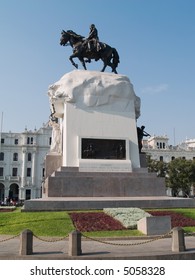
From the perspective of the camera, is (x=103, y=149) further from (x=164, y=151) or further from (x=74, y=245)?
(x=164, y=151)

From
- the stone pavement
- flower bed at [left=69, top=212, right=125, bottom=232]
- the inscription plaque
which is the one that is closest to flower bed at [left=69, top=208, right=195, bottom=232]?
flower bed at [left=69, top=212, right=125, bottom=232]

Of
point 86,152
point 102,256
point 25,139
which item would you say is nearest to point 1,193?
point 25,139

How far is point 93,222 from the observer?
44.3 feet

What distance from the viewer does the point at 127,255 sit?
845cm

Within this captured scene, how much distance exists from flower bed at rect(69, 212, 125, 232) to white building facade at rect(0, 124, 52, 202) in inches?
2421

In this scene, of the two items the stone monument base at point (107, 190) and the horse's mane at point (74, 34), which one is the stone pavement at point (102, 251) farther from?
the horse's mane at point (74, 34)

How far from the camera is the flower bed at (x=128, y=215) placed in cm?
1326

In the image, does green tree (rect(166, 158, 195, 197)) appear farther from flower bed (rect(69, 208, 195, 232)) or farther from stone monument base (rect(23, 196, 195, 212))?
flower bed (rect(69, 208, 195, 232))

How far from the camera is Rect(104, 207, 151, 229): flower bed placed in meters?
13.3

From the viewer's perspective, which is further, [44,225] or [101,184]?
[101,184]

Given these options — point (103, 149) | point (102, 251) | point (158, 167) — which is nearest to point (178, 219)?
point (102, 251)

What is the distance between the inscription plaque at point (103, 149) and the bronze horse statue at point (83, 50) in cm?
555

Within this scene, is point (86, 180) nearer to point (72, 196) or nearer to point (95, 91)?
point (72, 196)

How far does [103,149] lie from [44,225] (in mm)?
7860
